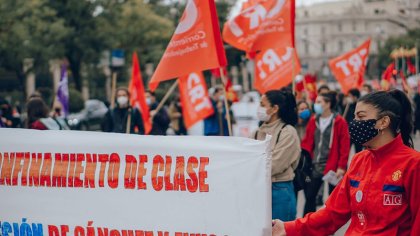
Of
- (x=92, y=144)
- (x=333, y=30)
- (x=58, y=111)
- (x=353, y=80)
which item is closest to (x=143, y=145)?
(x=92, y=144)

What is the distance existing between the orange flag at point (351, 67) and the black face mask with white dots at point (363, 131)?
1383 centimetres

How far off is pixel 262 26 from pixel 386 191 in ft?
21.3

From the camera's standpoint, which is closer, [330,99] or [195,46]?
[195,46]

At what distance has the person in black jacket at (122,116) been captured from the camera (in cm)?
1191

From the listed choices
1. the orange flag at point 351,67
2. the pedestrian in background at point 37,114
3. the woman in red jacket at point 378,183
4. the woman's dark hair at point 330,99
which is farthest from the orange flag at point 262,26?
the orange flag at point 351,67

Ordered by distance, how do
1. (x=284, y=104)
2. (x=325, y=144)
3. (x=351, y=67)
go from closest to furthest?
(x=284, y=104) → (x=325, y=144) → (x=351, y=67)

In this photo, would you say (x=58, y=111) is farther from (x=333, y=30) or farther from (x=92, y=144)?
(x=333, y=30)

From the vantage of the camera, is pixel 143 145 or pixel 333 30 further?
pixel 333 30

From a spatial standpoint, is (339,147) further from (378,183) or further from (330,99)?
(378,183)

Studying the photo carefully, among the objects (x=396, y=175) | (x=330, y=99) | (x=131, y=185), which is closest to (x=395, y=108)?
(x=396, y=175)

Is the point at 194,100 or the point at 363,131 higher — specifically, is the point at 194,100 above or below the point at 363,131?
above

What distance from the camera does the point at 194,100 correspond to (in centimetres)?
1415

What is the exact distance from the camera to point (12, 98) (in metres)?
45.2

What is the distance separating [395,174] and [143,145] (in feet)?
5.11
